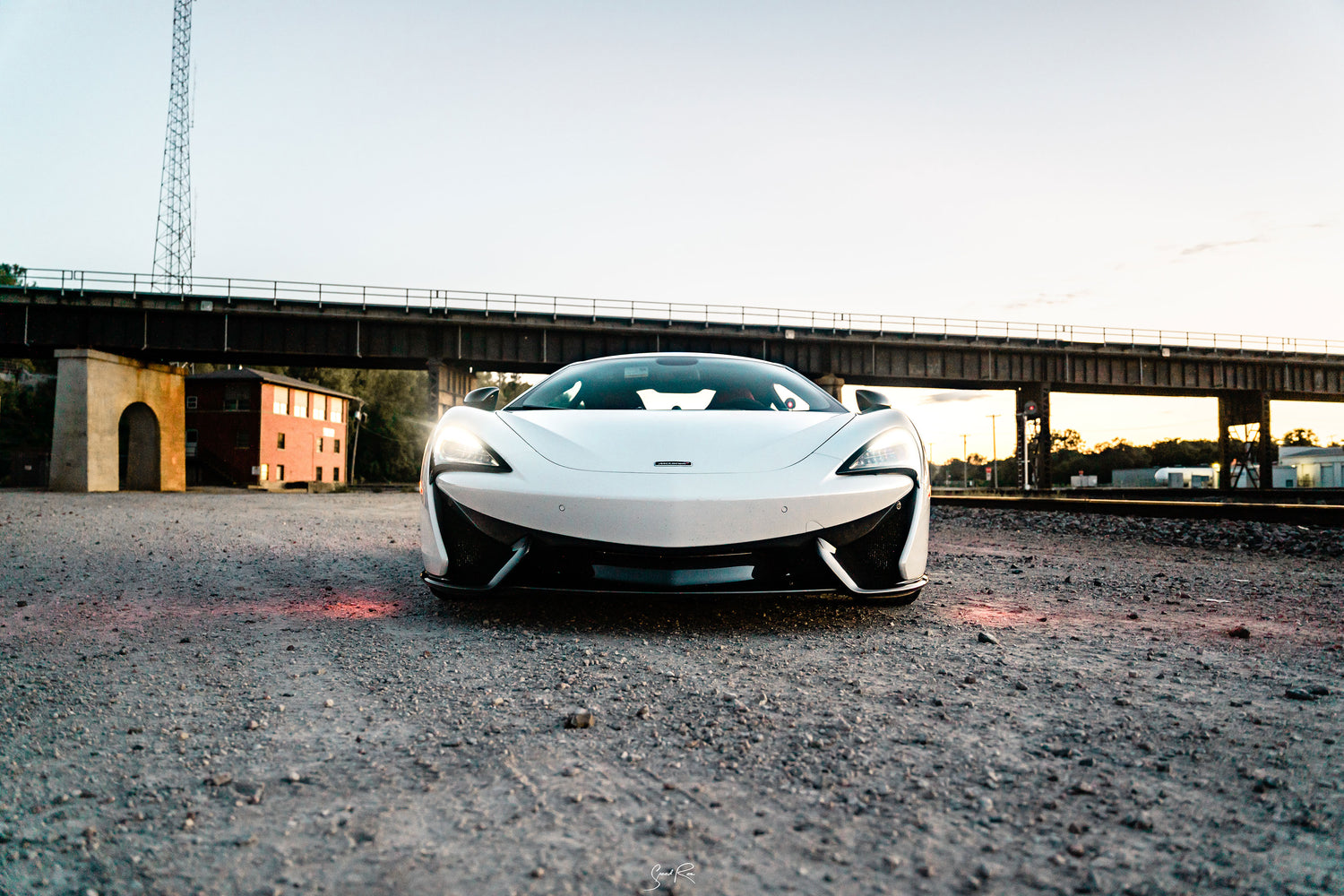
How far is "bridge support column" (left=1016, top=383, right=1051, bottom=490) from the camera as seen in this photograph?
4119 cm

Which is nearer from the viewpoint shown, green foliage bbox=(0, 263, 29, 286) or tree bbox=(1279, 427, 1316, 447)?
green foliage bbox=(0, 263, 29, 286)

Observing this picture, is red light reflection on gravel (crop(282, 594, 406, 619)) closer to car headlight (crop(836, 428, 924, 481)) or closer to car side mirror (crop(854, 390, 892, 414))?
car headlight (crop(836, 428, 924, 481))

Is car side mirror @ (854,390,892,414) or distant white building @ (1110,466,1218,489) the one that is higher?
car side mirror @ (854,390,892,414)

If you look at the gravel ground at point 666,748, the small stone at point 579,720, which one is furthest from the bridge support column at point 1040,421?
the small stone at point 579,720

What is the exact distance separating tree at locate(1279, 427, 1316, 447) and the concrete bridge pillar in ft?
455

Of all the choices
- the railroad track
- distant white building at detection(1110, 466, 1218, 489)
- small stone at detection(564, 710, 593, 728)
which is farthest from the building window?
distant white building at detection(1110, 466, 1218, 489)

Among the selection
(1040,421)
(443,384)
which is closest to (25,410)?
(443,384)

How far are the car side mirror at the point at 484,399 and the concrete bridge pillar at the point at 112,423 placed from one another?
33124mm

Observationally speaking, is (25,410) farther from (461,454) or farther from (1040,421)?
(461,454)

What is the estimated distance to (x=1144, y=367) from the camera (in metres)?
42.3

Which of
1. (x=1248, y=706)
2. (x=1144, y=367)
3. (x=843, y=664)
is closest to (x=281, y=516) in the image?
(x=843, y=664)

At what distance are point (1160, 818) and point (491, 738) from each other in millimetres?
1493

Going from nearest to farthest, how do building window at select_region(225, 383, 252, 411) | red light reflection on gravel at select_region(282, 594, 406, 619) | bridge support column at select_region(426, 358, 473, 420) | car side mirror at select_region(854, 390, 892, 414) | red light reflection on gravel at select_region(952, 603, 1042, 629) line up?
red light reflection on gravel at select_region(952, 603, 1042, 629), red light reflection on gravel at select_region(282, 594, 406, 619), car side mirror at select_region(854, 390, 892, 414), bridge support column at select_region(426, 358, 473, 420), building window at select_region(225, 383, 252, 411)

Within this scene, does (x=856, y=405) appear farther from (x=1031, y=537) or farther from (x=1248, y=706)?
(x=1031, y=537)
